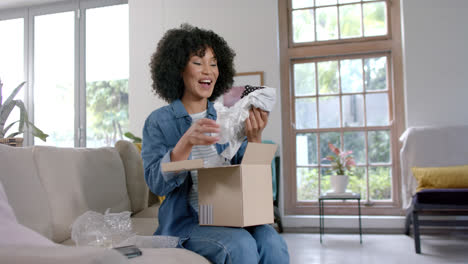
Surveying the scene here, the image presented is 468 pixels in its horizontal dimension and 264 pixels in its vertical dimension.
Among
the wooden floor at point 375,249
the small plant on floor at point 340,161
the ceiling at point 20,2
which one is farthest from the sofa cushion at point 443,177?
the ceiling at point 20,2

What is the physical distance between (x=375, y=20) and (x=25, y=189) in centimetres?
368

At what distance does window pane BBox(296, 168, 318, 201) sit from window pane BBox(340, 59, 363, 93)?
0.92 m

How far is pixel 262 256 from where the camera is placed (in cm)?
128

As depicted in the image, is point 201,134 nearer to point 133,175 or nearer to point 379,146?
point 133,175

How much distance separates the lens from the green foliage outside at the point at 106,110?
16.0 feet

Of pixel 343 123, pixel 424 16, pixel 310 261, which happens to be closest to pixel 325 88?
pixel 343 123

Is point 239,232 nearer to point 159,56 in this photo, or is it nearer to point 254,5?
point 159,56

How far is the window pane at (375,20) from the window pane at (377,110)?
25.5 inches

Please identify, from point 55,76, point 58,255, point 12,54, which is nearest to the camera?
point 58,255

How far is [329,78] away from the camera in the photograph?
13.6 ft

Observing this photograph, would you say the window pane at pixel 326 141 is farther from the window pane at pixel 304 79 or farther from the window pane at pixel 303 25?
the window pane at pixel 303 25

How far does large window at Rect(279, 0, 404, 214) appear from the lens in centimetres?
Answer: 398

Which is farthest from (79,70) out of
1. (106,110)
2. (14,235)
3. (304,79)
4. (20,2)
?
(14,235)

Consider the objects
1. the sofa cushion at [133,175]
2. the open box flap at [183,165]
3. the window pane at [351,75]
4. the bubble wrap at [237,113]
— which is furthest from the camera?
the window pane at [351,75]
